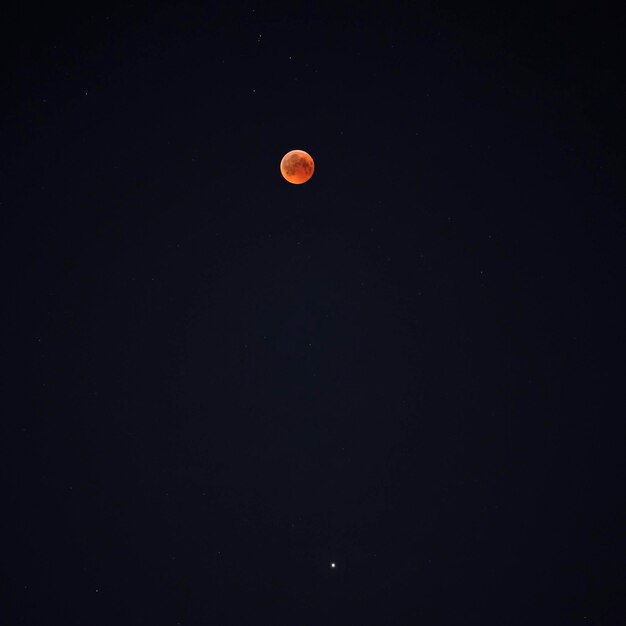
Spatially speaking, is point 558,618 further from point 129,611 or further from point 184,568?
point 129,611

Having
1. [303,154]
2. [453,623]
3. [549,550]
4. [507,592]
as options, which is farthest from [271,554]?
[303,154]

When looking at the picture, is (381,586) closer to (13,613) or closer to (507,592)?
(507,592)

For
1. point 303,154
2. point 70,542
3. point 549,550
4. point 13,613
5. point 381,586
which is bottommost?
point 13,613

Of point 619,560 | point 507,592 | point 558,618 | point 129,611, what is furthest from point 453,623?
point 129,611

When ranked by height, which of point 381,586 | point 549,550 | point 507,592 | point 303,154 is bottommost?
point 381,586

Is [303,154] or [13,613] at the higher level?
[303,154]

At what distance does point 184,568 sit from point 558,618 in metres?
3.54

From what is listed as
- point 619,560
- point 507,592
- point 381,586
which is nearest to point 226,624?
point 381,586

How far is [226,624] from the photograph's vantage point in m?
5.84

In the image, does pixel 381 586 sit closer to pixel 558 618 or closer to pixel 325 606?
pixel 325 606

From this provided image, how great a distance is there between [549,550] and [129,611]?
398cm

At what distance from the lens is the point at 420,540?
19.2 ft

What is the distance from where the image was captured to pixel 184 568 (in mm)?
5836

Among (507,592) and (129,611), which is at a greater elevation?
(507,592)
